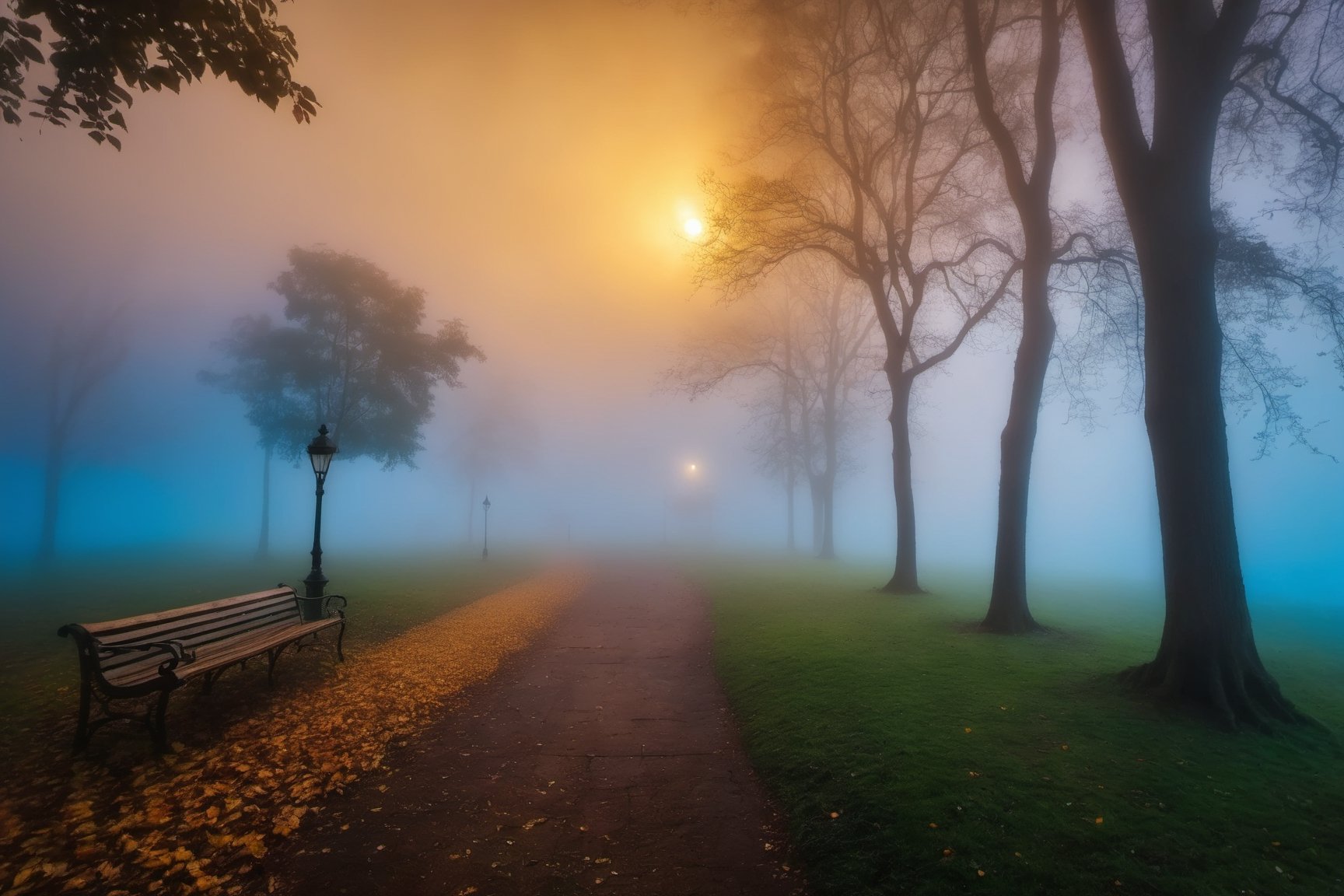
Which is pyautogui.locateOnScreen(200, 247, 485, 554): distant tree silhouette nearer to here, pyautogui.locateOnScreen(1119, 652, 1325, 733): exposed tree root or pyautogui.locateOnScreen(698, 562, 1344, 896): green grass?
pyautogui.locateOnScreen(698, 562, 1344, 896): green grass

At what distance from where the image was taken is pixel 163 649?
19.9ft

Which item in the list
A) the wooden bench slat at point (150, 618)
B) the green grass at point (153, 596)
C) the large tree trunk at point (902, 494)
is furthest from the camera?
the large tree trunk at point (902, 494)

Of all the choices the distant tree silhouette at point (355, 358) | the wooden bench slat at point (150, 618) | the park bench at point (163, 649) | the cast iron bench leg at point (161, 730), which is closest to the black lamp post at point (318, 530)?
the park bench at point (163, 649)

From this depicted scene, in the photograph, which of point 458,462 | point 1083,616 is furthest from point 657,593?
point 458,462

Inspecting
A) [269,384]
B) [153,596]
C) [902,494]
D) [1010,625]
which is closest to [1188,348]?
[1010,625]

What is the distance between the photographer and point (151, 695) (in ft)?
24.4

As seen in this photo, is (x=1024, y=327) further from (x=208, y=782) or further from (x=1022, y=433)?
(x=208, y=782)

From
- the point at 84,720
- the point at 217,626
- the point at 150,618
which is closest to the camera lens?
the point at 84,720

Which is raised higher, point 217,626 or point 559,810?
point 217,626

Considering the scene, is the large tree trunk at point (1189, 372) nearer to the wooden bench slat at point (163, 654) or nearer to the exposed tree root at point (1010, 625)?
the exposed tree root at point (1010, 625)

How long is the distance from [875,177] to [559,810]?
1835cm

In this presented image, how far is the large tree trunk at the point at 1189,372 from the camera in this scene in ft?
21.8

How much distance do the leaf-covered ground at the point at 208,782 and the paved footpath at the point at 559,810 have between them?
368mm

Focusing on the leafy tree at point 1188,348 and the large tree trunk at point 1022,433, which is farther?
the large tree trunk at point 1022,433
